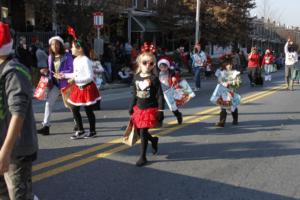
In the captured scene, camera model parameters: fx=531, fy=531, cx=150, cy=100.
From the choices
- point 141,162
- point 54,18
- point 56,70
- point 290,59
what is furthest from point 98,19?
point 141,162

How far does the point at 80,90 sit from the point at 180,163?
2.51 m

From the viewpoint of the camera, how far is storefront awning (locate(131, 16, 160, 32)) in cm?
3388

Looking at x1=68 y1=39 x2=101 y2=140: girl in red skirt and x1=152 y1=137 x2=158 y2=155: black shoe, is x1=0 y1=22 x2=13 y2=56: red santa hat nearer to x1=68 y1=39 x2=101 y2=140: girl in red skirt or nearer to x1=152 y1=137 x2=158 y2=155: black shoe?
x1=152 y1=137 x2=158 y2=155: black shoe

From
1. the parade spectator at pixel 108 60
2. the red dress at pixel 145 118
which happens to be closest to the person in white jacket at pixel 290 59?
the parade spectator at pixel 108 60

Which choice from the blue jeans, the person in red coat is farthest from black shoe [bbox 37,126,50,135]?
the person in red coat

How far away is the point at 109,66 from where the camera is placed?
22.2 metres

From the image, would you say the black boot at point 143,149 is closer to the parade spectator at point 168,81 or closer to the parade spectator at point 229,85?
the parade spectator at point 168,81

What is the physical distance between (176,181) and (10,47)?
3.25 metres

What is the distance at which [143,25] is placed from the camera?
34281 mm

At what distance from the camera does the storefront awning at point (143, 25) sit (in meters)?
33.9

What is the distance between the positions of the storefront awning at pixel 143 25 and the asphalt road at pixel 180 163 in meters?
22.6

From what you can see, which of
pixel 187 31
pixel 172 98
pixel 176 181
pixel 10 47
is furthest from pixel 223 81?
pixel 187 31

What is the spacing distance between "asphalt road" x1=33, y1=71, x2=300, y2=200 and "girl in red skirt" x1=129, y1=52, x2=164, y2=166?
467 mm

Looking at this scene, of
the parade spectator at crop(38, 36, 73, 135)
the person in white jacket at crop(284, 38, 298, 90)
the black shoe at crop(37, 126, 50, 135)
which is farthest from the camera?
the person in white jacket at crop(284, 38, 298, 90)
